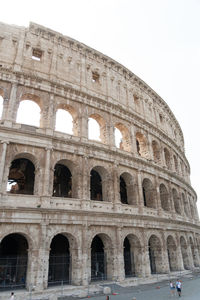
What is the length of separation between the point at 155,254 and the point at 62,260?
24.2 ft

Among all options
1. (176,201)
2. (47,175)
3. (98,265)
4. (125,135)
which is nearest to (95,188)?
(125,135)

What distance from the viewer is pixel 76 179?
14523mm

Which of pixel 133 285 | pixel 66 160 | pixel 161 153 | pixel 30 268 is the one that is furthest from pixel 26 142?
pixel 161 153

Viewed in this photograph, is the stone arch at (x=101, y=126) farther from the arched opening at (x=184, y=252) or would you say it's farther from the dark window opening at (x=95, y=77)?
the arched opening at (x=184, y=252)

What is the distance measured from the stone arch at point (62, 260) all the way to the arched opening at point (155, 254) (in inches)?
267

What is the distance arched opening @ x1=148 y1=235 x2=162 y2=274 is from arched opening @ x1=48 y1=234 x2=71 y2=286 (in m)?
6.86

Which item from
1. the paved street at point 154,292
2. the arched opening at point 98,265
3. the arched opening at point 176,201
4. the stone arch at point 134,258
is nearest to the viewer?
the paved street at point 154,292

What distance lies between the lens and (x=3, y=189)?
39.1 feet

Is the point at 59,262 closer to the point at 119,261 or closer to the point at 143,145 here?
the point at 119,261

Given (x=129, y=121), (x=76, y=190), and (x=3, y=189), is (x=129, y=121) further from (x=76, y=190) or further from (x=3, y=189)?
(x=3, y=189)

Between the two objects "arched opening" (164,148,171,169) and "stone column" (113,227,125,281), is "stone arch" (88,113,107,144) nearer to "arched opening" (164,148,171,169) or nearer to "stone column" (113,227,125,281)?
"stone column" (113,227,125,281)

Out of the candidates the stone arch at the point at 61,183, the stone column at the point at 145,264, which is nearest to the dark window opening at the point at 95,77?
the stone arch at the point at 61,183

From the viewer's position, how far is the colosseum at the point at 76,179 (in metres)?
12.4

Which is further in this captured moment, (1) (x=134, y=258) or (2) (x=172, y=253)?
(2) (x=172, y=253)
